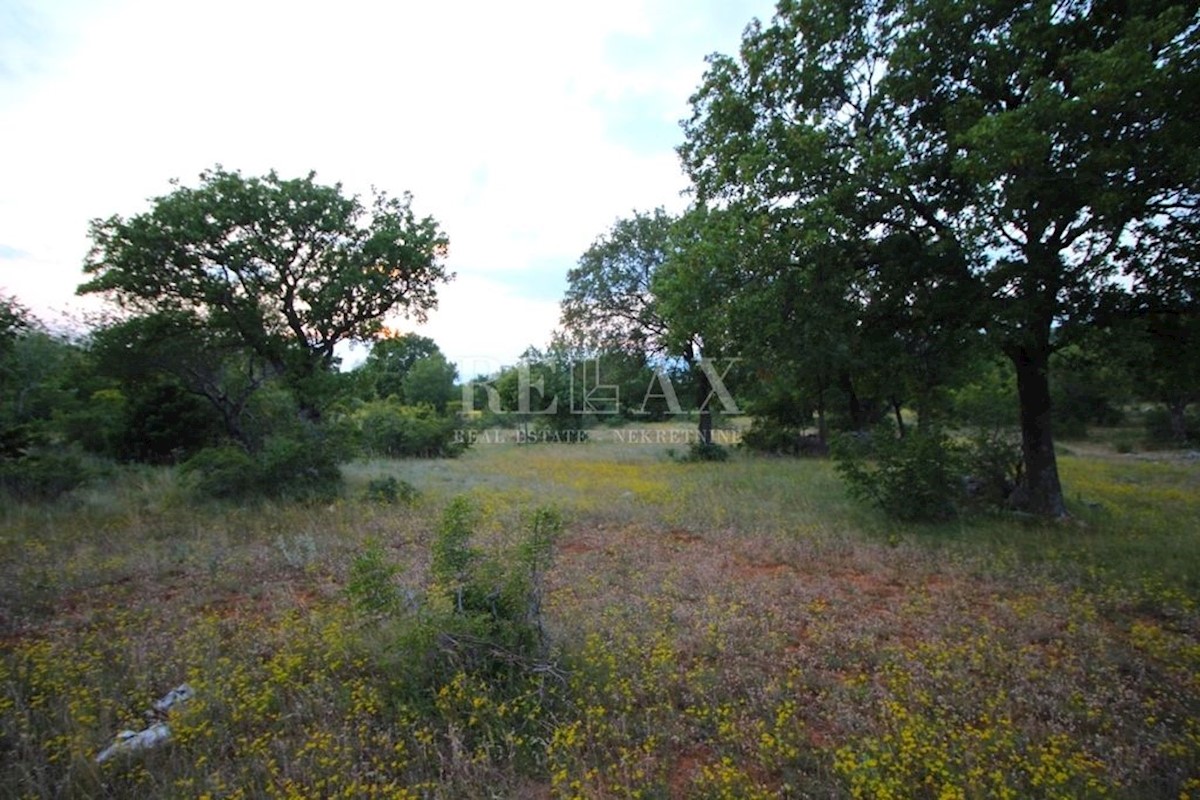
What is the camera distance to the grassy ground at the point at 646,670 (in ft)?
9.05

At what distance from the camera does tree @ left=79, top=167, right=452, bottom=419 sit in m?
9.28

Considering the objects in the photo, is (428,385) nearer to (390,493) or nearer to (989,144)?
(390,493)

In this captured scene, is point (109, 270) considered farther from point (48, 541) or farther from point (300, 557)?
point (300, 557)

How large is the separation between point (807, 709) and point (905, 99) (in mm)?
8020

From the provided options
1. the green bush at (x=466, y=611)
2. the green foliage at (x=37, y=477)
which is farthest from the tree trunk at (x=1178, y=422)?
the green foliage at (x=37, y=477)

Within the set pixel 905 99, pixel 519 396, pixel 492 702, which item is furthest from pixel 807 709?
pixel 519 396

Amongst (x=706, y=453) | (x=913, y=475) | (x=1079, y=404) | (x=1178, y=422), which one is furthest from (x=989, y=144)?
(x=1079, y=404)

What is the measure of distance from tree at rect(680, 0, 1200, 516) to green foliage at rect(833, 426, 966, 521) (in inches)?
54.4

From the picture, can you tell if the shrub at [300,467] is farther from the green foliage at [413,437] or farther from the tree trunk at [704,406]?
the tree trunk at [704,406]

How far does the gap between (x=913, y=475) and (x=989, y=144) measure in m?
4.85

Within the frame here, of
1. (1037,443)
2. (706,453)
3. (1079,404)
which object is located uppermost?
(1079,404)

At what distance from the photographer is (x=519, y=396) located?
32750 mm

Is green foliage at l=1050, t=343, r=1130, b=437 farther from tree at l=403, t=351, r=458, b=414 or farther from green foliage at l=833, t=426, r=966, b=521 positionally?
tree at l=403, t=351, r=458, b=414

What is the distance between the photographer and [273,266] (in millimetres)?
10320
